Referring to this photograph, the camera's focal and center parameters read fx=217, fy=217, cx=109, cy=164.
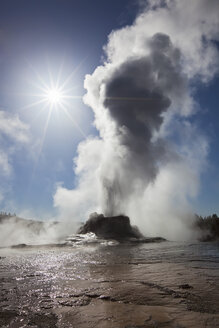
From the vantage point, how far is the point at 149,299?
4.09m

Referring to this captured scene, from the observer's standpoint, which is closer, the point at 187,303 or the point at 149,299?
the point at 187,303

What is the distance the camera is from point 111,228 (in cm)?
2733

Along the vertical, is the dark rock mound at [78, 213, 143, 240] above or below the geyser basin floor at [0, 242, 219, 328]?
above

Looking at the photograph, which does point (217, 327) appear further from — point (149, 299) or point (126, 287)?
point (126, 287)

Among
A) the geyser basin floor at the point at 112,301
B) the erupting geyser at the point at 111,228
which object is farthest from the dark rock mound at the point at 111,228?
the geyser basin floor at the point at 112,301

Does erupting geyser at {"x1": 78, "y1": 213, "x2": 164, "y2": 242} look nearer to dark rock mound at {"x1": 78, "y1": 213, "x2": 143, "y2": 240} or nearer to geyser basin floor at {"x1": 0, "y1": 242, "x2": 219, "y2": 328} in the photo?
dark rock mound at {"x1": 78, "y1": 213, "x2": 143, "y2": 240}

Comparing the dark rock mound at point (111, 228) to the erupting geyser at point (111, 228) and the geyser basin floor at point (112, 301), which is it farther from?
the geyser basin floor at point (112, 301)

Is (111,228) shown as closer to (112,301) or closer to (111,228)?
(111,228)

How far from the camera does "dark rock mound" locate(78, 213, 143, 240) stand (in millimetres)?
26609

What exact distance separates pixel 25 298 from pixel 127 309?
2172 mm

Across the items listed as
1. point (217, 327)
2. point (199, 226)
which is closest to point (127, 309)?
point (217, 327)

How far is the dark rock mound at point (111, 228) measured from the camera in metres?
26.6

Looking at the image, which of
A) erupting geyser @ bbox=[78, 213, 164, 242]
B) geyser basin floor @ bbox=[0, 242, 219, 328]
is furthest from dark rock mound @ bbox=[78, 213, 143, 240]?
geyser basin floor @ bbox=[0, 242, 219, 328]

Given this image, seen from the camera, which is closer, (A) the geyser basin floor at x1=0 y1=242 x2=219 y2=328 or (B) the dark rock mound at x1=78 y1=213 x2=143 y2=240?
(A) the geyser basin floor at x1=0 y1=242 x2=219 y2=328
